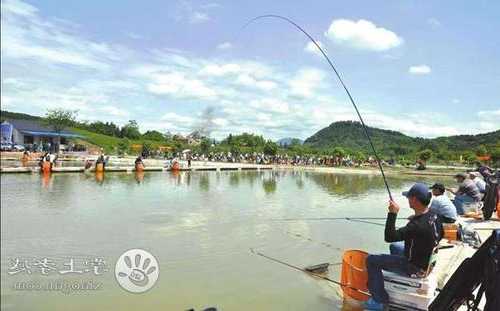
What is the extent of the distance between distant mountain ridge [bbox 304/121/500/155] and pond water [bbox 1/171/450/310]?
162 feet

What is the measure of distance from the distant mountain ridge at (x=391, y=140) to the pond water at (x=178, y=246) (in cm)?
4937

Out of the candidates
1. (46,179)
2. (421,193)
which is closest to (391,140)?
(46,179)

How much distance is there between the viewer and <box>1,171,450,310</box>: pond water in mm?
7008

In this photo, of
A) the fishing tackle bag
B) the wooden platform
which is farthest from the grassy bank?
the fishing tackle bag

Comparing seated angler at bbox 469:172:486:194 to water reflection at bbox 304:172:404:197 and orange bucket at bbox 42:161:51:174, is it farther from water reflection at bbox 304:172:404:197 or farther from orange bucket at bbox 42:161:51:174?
orange bucket at bbox 42:161:51:174

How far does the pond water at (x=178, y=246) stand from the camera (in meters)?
7.01

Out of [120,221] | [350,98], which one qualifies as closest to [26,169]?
[120,221]

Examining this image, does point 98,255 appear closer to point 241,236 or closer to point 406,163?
point 241,236

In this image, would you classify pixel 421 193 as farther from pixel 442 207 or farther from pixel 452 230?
pixel 452 230

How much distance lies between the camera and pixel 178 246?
10500mm

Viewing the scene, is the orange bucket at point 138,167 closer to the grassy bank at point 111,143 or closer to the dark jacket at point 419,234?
the dark jacket at point 419,234

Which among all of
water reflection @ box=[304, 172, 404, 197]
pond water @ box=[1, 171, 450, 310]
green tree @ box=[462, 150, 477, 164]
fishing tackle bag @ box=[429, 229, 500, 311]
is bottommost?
pond water @ box=[1, 171, 450, 310]

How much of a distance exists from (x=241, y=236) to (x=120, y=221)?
366 cm

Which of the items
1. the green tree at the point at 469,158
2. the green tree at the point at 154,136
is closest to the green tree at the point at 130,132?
the green tree at the point at 154,136
